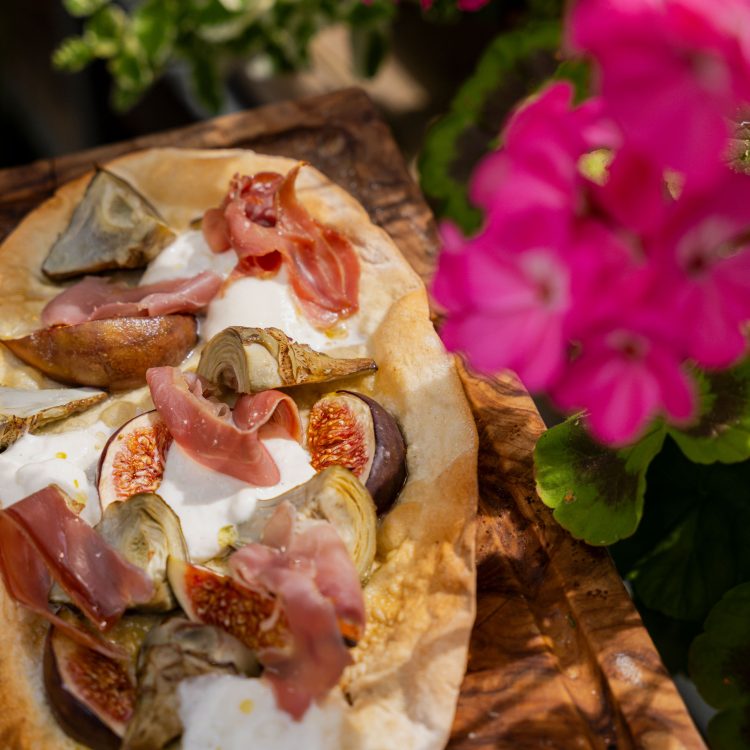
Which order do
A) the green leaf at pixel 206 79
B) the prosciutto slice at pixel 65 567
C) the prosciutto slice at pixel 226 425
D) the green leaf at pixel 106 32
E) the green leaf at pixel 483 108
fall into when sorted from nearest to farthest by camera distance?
the prosciutto slice at pixel 65 567 < the prosciutto slice at pixel 226 425 < the green leaf at pixel 483 108 < the green leaf at pixel 106 32 < the green leaf at pixel 206 79

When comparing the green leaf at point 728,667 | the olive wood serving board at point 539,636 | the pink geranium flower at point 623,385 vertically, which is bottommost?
the green leaf at point 728,667

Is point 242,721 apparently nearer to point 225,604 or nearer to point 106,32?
point 225,604

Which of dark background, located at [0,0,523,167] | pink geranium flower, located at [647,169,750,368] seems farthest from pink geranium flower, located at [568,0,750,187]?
dark background, located at [0,0,523,167]

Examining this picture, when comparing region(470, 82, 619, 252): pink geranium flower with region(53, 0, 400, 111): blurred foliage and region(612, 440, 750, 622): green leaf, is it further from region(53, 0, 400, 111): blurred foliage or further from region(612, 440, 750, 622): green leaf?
region(53, 0, 400, 111): blurred foliage

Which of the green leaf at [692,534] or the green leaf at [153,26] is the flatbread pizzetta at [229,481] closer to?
the green leaf at [692,534]

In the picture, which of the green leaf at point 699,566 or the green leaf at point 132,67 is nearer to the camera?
the green leaf at point 699,566

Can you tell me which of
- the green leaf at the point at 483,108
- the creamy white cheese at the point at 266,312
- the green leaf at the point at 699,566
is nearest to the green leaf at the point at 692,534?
the green leaf at the point at 699,566

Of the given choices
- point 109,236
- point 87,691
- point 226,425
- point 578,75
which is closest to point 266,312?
point 226,425
